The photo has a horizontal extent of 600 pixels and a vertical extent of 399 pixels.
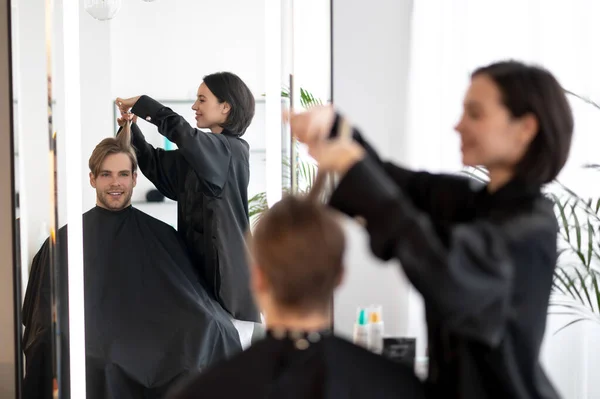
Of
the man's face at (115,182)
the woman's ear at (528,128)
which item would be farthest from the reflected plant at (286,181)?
the woman's ear at (528,128)

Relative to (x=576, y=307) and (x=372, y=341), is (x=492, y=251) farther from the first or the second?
(x=576, y=307)

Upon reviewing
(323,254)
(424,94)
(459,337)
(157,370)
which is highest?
(424,94)

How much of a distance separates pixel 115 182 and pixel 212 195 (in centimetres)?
31

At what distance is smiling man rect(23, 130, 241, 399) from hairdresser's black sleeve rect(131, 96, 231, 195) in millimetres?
147

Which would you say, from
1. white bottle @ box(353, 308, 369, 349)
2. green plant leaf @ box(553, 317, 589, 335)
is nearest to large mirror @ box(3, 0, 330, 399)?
white bottle @ box(353, 308, 369, 349)

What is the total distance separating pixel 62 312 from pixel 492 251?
5.16ft

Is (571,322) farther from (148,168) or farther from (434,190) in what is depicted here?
(148,168)

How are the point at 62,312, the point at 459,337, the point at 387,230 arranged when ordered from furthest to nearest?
the point at 62,312, the point at 459,337, the point at 387,230

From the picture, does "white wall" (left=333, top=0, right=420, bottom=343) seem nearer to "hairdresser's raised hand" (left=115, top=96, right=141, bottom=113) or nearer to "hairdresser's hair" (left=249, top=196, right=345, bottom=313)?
"hairdresser's raised hand" (left=115, top=96, right=141, bottom=113)

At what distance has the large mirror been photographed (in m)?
2.15

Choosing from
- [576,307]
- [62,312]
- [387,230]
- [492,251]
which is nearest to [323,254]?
[387,230]

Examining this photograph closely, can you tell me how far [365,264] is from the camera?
2334 mm

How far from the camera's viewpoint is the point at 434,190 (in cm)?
133

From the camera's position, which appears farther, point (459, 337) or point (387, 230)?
point (459, 337)
